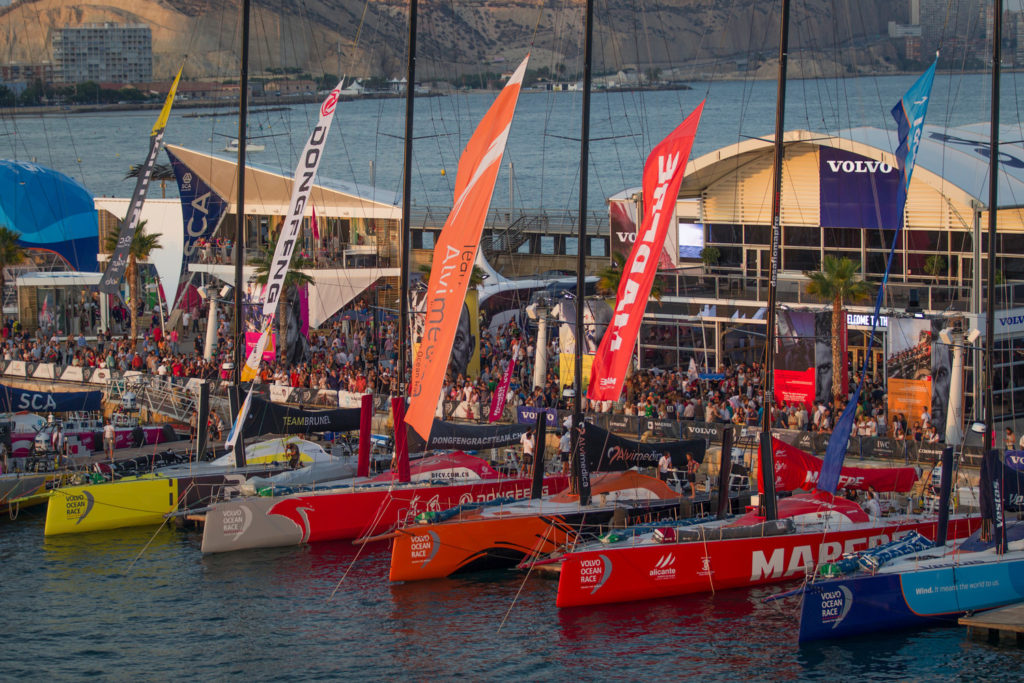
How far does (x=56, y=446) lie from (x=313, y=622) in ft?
53.3

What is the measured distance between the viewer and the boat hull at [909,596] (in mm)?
25797

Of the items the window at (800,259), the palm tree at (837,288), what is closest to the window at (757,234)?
the window at (800,259)

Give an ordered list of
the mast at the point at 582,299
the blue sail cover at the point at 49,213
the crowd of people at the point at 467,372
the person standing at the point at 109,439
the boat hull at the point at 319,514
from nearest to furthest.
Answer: the mast at the point at 582,299 < the boat hull at the point at 319,514 < the crowd of people at the point at 467,372 < the person standing at the point at 109,439 < the blue sail cover at the point at 49,213

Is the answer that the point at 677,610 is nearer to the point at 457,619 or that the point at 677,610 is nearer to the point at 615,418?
the point at 457,619

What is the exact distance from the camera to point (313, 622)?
27562 mm

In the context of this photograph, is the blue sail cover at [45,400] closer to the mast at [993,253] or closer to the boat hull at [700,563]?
the boat hull at [700,563]

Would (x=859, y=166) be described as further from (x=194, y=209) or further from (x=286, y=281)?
(x=194, y=209)

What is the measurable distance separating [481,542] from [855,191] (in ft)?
60.9

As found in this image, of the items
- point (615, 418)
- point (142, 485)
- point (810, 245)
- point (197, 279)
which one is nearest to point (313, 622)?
point (142, 485)

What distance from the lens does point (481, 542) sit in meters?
30.6

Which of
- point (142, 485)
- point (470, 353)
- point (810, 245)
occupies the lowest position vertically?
point (142, 485)

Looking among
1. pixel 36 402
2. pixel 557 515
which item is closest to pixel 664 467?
pixel 557 515

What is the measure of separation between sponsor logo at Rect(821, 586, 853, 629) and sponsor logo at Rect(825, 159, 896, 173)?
18.9 m

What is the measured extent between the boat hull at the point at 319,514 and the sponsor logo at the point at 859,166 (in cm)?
1559
